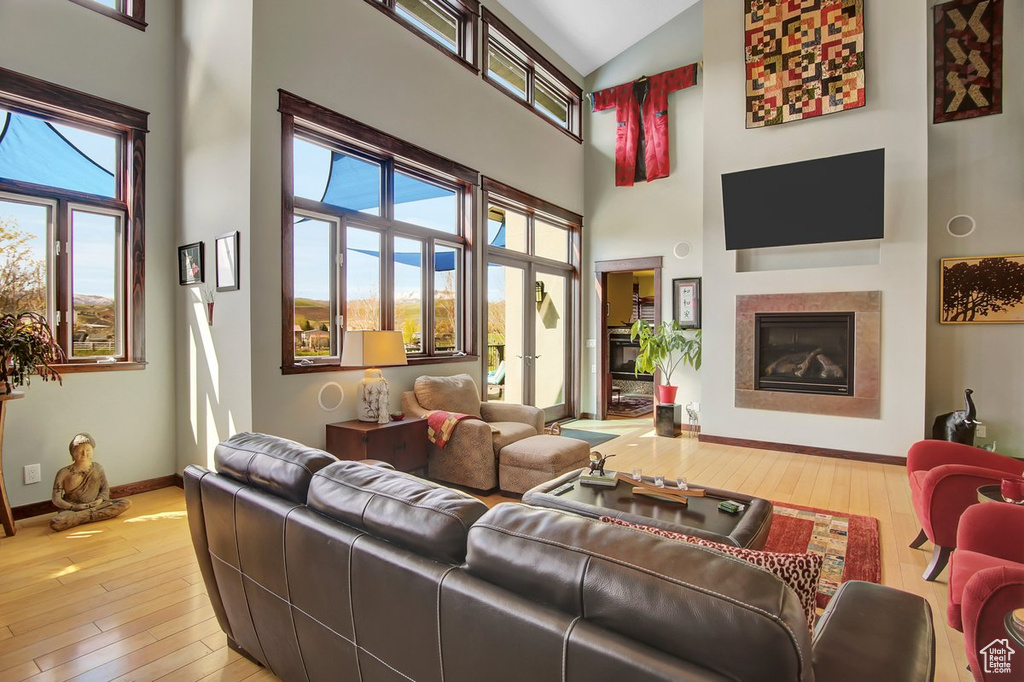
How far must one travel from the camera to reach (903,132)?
5.03 m

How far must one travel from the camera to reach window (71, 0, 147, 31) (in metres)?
3.78

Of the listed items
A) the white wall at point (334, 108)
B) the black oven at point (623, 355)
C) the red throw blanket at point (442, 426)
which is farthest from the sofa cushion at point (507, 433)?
the black oven at point (623, 355)

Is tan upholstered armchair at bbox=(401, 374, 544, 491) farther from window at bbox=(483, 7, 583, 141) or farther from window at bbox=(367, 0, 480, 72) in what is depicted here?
window at bbox=(483, 7, 583, 141)

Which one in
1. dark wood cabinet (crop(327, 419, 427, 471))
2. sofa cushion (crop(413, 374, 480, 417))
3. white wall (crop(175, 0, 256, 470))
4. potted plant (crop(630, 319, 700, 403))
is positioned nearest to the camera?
white wall (crop(175, 0, 256, 470))

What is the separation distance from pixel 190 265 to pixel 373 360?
5.51 ft

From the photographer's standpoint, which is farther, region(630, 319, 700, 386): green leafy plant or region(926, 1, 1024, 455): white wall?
region(630, 319, 700, 386): green leafy plant

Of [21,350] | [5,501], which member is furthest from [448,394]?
[5,501]

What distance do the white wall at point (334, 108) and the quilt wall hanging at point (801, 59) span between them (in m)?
2.79

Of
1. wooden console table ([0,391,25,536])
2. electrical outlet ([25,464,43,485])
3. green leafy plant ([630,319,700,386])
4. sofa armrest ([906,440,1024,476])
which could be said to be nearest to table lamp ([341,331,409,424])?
wooden console table ([0,391,25,536])

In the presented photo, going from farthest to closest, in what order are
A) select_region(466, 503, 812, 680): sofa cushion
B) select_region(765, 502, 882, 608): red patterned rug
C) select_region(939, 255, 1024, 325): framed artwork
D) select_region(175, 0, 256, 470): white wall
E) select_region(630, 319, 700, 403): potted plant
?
1. select_region(630, 319, 700, 403): potted plant
2. select_region(939, 255, 1024, 325): framed artwork
3. select_region(175, 0, 256, 470): white wall
4. select_region(765, 502, 882, 608): red patterned rug
5. select_region(466, 503, 812, 680): sofa cushion

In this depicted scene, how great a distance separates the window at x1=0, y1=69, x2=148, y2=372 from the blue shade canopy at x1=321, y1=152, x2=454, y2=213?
142cm

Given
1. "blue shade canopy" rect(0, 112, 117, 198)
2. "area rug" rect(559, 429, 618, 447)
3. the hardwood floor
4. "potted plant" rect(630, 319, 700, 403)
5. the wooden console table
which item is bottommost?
the hardwood floor

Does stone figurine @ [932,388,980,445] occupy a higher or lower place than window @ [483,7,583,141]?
lower

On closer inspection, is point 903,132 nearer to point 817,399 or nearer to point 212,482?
point 817,399
